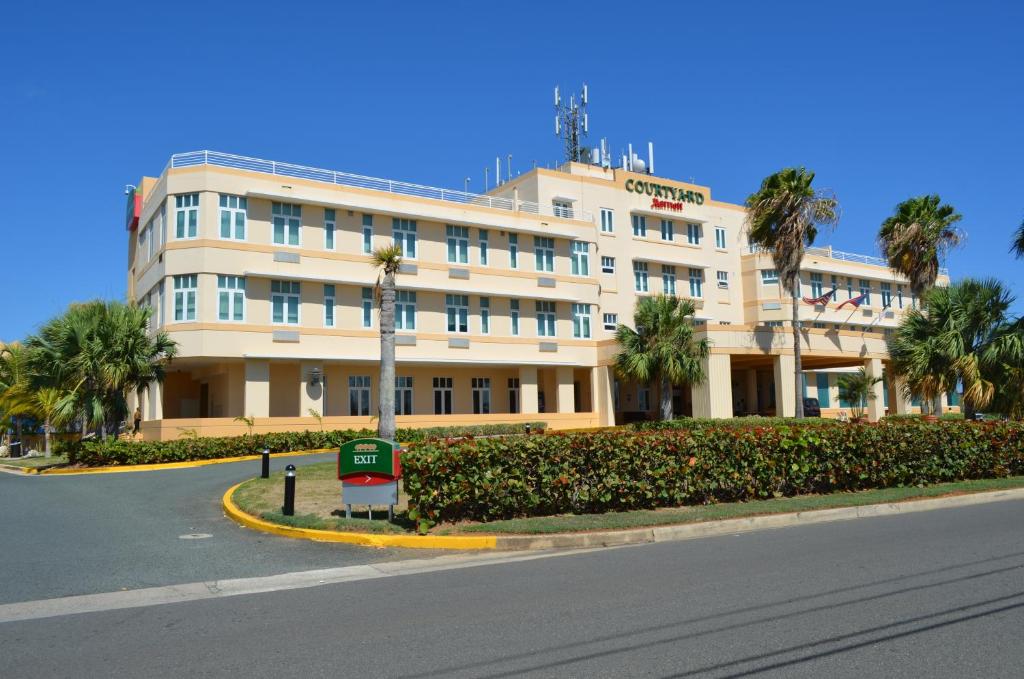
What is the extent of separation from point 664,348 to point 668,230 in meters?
16.8

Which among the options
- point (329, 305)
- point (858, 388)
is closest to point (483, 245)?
point (329, 305)

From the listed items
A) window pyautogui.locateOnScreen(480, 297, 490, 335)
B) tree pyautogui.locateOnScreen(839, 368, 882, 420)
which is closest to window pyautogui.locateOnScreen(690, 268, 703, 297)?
tree pyautogui.locateOnScreen(839, 368, 882, 420)

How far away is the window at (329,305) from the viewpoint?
37.2m

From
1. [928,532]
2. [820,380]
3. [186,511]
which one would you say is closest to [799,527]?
[928,532]

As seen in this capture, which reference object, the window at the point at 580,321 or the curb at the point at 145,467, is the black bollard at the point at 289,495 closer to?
the curb at the point at 145,467

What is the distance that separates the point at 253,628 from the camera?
7.10 m

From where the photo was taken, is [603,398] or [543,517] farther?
[603,398]

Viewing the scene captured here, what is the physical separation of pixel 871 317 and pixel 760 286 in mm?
14148

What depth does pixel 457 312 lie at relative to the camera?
134ft

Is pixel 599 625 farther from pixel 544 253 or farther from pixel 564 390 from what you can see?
pixel 544 253

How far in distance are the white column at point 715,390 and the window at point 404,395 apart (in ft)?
46.0

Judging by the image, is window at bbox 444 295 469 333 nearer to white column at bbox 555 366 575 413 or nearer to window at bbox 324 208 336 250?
white column at bbox 555 366 575 413

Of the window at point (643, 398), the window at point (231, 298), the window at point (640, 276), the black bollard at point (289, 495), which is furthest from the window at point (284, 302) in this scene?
the black bollard at point (289, 495)

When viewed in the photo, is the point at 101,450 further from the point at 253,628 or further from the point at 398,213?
the point at 253,628
